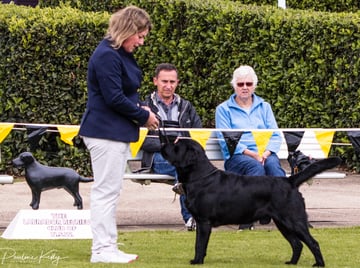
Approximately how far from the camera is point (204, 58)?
46.2 ft

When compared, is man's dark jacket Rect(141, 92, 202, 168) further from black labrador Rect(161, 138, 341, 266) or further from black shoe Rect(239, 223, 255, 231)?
black labrador Rect(161, 138, 341, 266)

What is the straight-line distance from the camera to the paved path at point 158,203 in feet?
34.7

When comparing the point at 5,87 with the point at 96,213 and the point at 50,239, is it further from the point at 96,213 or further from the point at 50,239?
the point at 96,213

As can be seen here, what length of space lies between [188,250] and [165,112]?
1908 millimetres

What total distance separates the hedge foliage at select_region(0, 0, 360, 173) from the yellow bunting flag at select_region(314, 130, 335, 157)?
308cm

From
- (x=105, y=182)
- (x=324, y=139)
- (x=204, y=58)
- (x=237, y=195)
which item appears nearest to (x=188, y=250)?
(x=237, y=195)

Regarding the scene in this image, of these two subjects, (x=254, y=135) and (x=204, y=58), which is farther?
(x=204, y=58)

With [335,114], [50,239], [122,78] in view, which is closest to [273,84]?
[335,114]

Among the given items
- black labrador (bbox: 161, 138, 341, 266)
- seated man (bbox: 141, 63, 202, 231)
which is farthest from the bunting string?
black labrador (bbox: 161, 138, 341, 266)

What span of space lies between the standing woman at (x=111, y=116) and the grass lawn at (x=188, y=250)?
1.34ft

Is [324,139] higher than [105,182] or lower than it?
lower

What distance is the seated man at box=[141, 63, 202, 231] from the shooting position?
1023 centimetres

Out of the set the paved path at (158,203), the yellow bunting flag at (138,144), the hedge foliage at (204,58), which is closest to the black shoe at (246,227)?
the paved path at (158,203)

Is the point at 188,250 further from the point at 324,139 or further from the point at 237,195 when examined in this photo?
the point at 324,139
